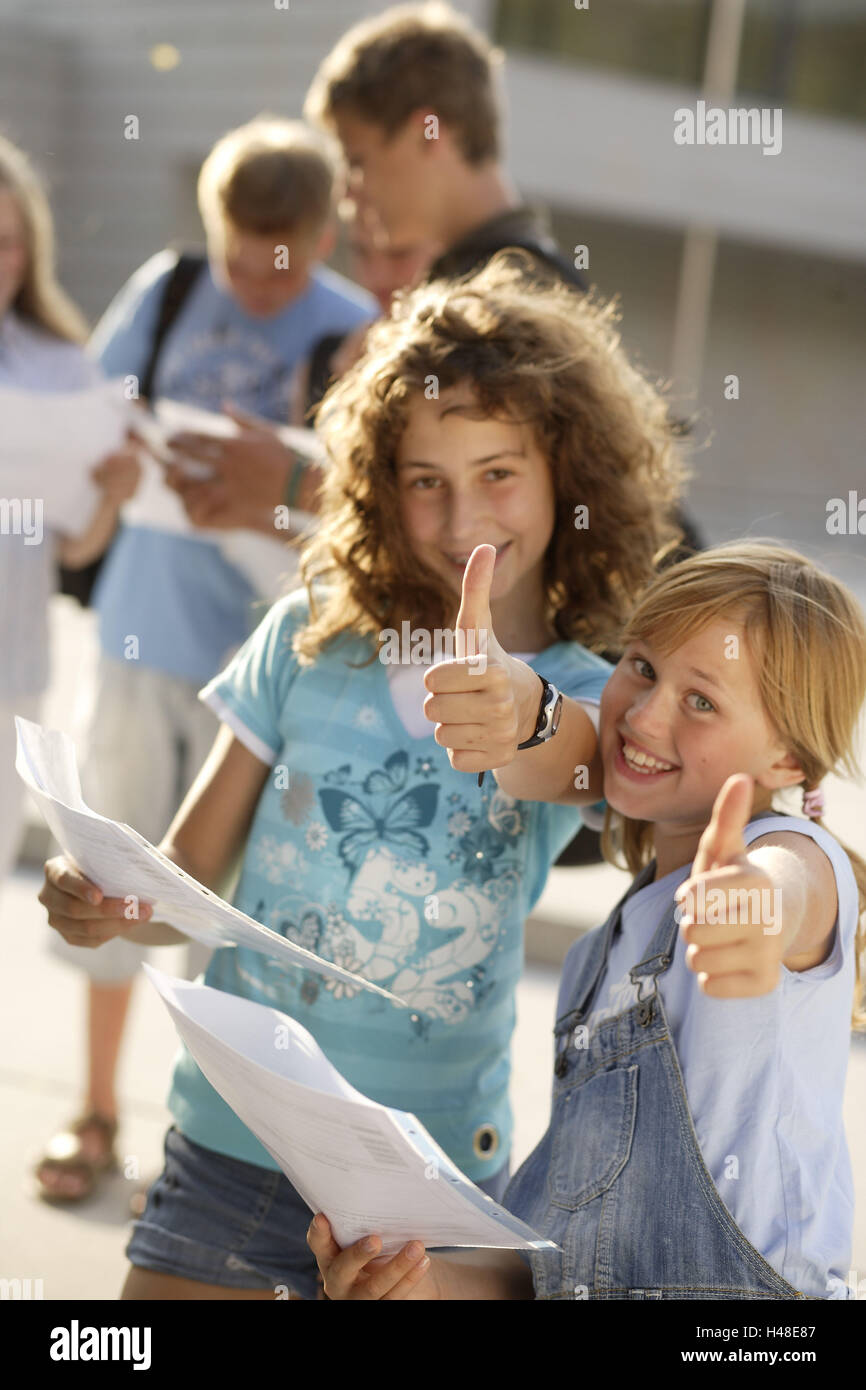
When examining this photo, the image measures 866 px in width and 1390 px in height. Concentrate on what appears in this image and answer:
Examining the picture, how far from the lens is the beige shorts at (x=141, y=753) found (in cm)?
275

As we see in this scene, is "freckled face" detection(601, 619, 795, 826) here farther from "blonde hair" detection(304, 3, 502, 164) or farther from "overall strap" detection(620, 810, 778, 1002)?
"blonde hair" detection(304, 3, 502, 164)

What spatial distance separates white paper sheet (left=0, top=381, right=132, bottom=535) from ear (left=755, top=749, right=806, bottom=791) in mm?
1612

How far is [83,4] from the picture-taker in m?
10.6

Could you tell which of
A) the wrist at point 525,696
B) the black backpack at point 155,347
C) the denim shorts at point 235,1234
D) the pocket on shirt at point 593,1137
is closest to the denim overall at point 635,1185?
the pocket on shirt at point 593,1137

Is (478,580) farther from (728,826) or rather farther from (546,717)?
(728,826)

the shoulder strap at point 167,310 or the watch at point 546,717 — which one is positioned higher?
the shoulder strap at point 167,310

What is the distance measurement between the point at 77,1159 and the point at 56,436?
53.3 inches

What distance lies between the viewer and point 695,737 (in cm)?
121

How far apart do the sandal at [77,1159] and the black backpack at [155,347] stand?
1019 mm

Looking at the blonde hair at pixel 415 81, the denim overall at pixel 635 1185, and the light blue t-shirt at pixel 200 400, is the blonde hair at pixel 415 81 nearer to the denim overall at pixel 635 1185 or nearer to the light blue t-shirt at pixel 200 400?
the light blue t-shirt at pixel 200 400

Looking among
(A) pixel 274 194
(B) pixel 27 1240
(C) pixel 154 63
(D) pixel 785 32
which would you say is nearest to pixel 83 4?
(C) pixel 154 63

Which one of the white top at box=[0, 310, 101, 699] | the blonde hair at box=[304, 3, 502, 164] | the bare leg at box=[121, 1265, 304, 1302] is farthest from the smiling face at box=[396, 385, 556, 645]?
the white top at box=[0, 310, 101, 699]

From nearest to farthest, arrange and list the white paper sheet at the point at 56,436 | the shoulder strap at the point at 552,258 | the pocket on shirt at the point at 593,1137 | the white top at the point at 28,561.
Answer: the pocket on shirt at the point at 593,1137, the shoulder strap at the point at 552,258, the white paper sheet at the point at 56,436, the white top at the point at 28,561
